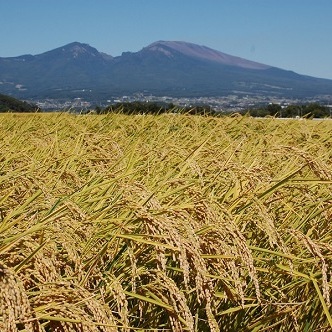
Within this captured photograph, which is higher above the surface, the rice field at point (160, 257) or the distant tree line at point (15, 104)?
the rice field at point (160, 257)

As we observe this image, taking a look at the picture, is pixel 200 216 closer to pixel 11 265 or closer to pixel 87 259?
pixel 87 259

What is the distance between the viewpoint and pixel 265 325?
250 centimetres

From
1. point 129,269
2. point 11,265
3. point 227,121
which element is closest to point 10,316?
point 11,265

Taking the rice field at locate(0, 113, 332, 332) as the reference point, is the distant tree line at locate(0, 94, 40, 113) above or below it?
below

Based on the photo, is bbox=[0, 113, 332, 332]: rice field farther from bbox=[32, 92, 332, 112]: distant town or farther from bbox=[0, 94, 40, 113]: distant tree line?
bbox=[0, 94, 40, 113]: distant tree line

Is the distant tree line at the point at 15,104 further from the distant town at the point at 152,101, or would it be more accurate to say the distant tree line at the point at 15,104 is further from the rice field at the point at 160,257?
the rice field at the point at 160,257

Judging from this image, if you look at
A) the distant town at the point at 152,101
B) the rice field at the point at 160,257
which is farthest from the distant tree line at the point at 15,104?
the rice field at the point at 160,257

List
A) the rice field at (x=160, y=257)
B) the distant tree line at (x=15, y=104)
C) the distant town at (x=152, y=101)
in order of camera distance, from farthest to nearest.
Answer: the distant tree line at (x=15, y=104)
the distant town at (x=152, y=101)
the rice field at (x=160, y=257)

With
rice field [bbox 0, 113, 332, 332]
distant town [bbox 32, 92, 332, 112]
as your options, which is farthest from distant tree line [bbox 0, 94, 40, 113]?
rice field [bbox 0, 113, 332, 332]

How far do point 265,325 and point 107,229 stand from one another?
0.75m

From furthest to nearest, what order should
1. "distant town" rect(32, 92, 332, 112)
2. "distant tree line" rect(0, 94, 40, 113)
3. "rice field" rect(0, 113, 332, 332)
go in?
"distant tree line" rect(0, 94, 40, 113), "distant town" rect(32, 92, 332, 112), "rice field" rect(0, 113, 332, 332)

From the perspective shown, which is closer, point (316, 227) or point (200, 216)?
point (200, 216)

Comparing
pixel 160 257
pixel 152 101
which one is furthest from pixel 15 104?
pixel 160 257

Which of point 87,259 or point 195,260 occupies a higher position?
point 195,260
